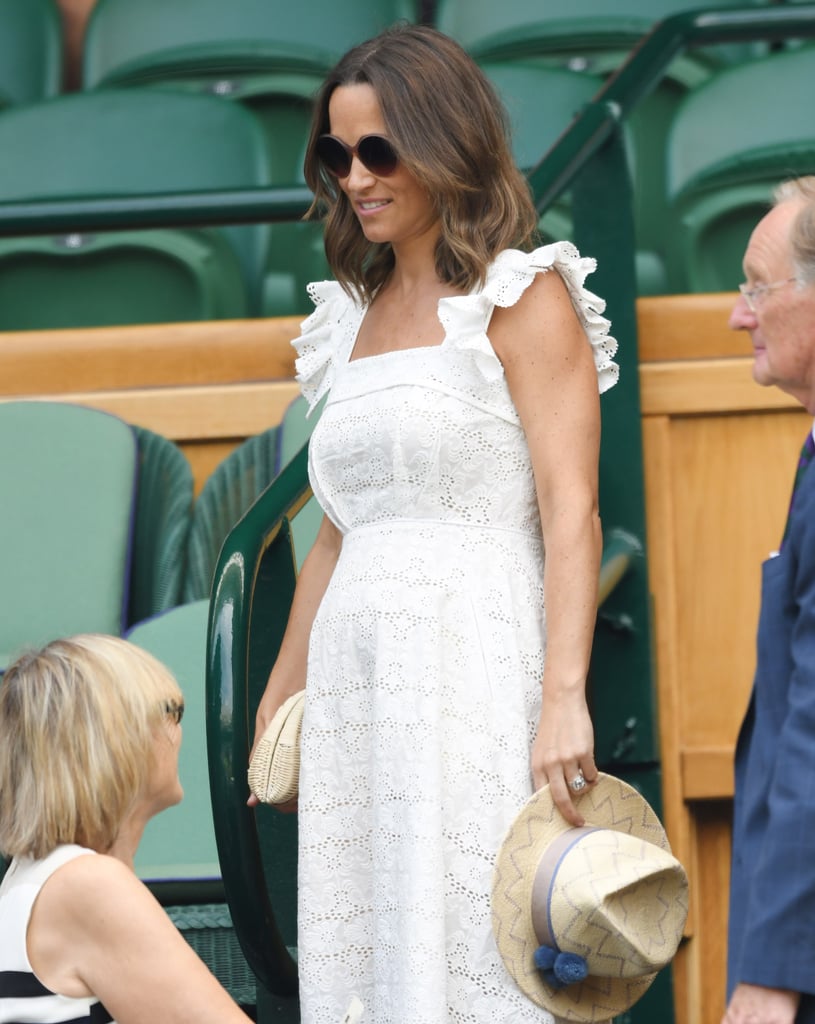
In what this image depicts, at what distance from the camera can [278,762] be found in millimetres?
2150

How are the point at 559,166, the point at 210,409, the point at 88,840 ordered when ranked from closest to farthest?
1. the point at 88,840
2. the point at 559,166
3. the point at 210,409

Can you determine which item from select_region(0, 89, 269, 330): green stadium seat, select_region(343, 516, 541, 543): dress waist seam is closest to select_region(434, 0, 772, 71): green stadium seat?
select_region(0, 89, 269, 330): green stadium seat

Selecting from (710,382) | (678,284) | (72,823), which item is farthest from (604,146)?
(72,823)

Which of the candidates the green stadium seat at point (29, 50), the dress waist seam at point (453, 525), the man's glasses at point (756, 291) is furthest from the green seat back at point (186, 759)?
the green stadium seat at point (29, 50)

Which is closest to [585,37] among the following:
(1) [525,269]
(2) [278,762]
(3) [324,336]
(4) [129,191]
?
(4) [129,191]

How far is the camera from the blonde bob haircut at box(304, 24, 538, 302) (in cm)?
216

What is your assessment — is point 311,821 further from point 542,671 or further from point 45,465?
point 45,465

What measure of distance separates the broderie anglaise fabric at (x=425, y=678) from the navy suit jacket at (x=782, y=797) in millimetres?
412

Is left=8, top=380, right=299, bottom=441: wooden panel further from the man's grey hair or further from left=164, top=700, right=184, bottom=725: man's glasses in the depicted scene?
the man's grey hair

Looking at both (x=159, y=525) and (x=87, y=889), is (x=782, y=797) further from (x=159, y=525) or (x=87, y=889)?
(x=159, y=525)

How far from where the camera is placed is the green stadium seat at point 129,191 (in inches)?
161

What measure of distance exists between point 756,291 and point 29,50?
402 cm

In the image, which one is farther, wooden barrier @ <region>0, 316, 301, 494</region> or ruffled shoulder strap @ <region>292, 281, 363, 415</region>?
wooden barrier @ <region>0, 316, 301, 494</region>

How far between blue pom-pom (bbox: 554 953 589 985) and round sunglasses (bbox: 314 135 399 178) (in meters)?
0.95
